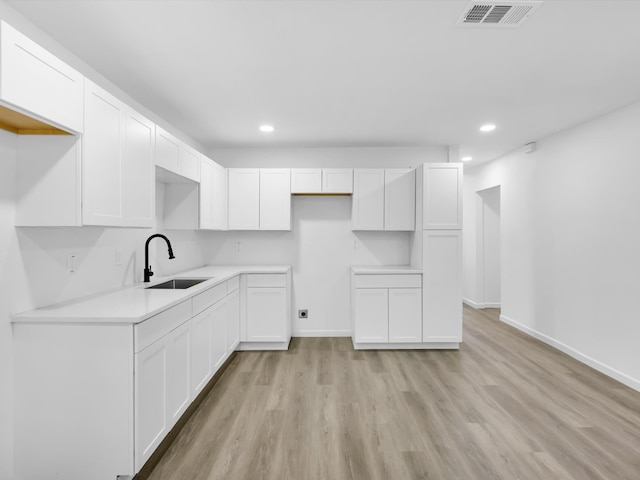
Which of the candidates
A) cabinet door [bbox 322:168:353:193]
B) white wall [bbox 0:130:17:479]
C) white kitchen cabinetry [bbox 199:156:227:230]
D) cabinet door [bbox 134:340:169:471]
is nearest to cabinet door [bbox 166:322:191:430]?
cabinet door [bbox 134:340:169:471]

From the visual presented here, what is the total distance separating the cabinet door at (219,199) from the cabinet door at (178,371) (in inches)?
65.8

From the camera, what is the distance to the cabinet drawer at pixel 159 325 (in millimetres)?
1737

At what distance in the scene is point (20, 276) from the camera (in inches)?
69.6

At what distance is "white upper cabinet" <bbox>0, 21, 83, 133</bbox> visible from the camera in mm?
1326

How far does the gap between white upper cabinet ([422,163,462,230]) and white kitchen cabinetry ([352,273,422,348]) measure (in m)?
0.70

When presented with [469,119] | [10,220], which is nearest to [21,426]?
[10,220]

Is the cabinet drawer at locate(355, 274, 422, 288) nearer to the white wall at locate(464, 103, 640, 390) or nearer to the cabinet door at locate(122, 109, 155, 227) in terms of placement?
the white wall at locate(464, 103, 640, 390)

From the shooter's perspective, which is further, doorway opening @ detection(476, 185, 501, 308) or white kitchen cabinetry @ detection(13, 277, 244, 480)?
doorway opening @ detection(476, 185, 501, 308)

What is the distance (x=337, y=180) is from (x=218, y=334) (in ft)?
7.61

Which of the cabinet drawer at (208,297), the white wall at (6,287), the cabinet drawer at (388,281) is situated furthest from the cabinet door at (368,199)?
the white wall at (6,287)

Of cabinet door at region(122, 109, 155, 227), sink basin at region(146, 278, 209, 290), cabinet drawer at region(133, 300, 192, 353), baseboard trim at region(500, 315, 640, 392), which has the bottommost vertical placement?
baseboard trim at region(500, 315, 640, 392)

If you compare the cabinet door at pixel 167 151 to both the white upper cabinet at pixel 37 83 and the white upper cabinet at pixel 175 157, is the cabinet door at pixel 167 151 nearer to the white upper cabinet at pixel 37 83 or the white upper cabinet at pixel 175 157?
the white upper cabinet at pixel 175 157

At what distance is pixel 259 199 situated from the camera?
13.7 feet

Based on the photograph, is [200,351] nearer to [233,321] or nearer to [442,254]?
[233,321]
